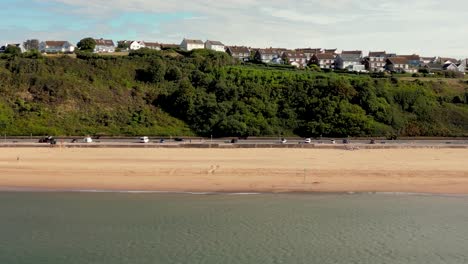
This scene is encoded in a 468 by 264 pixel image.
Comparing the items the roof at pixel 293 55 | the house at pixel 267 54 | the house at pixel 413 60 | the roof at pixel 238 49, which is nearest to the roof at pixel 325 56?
the roof at pixel 293 55

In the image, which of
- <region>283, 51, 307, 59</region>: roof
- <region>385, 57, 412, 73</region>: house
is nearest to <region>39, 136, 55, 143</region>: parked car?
<region>283, 51, 307, 59</region>: roof

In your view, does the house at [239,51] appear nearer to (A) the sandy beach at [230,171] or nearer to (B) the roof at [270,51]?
(B) the roof at [270,51]

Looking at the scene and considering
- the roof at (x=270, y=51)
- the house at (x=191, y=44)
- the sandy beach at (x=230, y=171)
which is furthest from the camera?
the roof at (x=270, y=51)

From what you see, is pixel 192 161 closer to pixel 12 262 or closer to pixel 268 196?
pixel 268 196

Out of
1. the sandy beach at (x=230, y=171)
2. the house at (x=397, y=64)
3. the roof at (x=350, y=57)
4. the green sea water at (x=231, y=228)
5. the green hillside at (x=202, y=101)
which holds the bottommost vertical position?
the green sea water at (x=231, y=228)

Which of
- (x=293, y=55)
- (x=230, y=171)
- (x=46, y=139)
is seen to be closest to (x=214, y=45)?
(x=293, y=55)

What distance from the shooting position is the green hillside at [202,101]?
143ft

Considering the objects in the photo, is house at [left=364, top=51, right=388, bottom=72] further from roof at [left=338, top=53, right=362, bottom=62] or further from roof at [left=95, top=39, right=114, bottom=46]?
roof at [left=95, top=39, right=114, bottom=46]

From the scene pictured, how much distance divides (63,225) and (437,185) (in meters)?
16.6

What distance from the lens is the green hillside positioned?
43.7 m

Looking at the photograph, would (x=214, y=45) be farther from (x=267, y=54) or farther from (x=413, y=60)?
(x=413, y=60)

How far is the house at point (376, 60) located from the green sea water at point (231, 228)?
3293 inches

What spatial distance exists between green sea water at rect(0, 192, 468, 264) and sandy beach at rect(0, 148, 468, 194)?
1.57 m

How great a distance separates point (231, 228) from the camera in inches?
666
